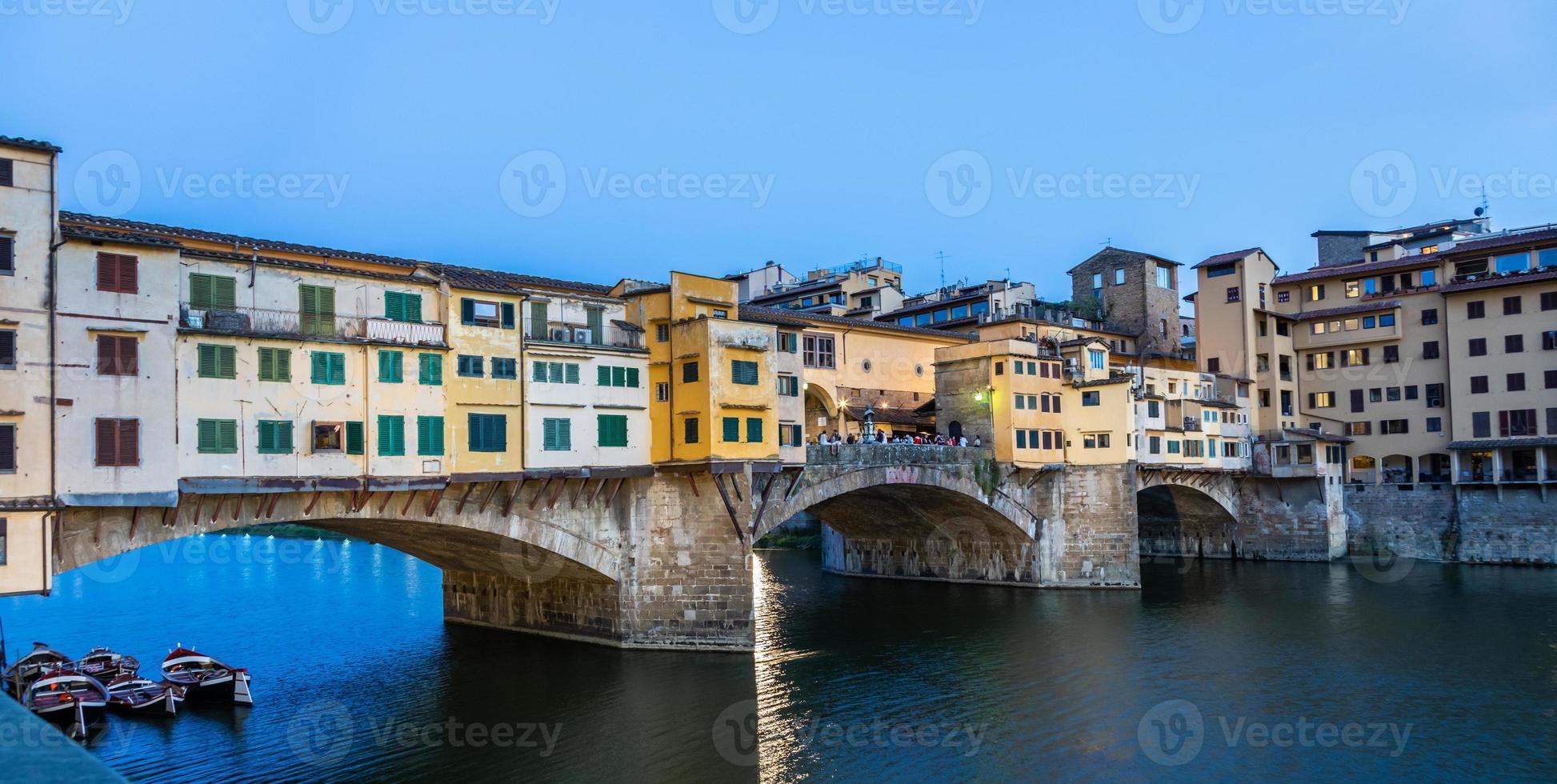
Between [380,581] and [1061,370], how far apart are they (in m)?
45.3

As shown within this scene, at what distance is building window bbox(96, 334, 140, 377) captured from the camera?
26641 millimetres

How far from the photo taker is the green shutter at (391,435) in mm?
32188

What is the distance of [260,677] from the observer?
37125 millimetres

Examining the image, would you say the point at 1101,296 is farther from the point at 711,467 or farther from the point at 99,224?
the point at 99,224

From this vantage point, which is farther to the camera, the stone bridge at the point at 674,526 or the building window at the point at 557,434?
the building window at the point at 557,434

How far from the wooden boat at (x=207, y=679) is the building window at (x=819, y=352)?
2947 centimetres

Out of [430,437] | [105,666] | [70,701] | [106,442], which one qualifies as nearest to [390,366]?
[430,437]

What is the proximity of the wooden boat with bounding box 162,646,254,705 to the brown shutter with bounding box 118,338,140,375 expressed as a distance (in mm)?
10848

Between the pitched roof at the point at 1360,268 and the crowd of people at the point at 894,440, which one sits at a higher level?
the pitched roof at the point at 1360,268

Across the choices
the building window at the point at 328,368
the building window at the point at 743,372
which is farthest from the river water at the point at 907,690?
the building window at the point at 743,372

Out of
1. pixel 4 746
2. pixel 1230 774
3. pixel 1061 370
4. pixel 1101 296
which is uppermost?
pixel 1101 296

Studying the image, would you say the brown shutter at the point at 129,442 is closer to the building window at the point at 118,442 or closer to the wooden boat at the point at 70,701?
the building window at the point at 118,442

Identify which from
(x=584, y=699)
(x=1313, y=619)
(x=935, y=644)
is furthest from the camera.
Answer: (x=1313, y=619)

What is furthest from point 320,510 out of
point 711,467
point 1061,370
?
point 1061,370
